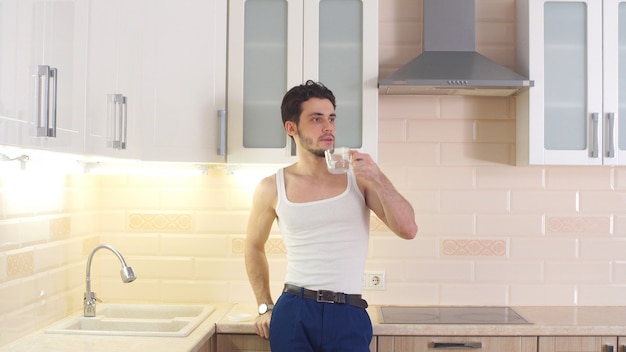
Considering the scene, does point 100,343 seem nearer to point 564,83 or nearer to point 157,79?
point 157,79

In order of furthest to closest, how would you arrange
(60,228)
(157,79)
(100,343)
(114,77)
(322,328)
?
(60,228) → (157,79) → (322,328) → (100,343) → (114,77)

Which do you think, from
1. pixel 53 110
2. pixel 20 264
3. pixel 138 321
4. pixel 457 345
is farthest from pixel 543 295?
pixel 53 110

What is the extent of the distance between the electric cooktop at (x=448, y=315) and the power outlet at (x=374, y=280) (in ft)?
0.35

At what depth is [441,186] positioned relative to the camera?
3.21m

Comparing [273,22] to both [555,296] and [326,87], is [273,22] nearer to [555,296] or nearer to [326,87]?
[326,87]

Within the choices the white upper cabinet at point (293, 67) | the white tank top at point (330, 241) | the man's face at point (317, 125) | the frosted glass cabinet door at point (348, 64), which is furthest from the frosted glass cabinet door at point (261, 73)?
the white tank top at point (330, 241)

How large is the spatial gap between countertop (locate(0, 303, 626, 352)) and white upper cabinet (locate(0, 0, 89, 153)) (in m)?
0.78

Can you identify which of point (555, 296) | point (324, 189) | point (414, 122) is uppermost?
point (414, 122)

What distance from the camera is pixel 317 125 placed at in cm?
265

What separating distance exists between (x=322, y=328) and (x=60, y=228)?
1167 mm

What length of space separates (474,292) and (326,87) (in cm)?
119

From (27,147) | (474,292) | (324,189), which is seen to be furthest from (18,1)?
(474,292)

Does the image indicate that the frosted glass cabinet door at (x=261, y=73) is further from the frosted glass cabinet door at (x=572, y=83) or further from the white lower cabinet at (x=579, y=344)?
the white lower cabinet at (x=579, y=344)

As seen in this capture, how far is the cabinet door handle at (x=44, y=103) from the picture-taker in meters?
1.69
